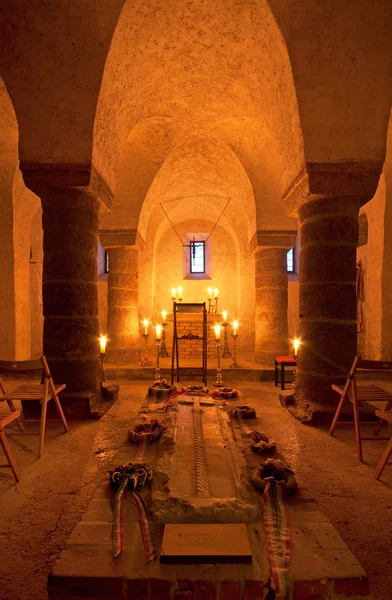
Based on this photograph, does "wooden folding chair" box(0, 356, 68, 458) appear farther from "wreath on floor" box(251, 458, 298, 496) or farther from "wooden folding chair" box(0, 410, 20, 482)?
"wreath on floor" box(251, 458, 298, 496)

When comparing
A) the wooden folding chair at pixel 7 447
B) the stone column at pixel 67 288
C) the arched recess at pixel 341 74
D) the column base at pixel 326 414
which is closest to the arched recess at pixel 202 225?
the arched recess at pixel 341 74

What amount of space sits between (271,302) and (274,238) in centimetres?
132

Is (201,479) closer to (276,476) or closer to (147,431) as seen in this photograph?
(276,476)

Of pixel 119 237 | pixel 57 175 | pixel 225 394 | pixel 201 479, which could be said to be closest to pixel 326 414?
pixel 225 394

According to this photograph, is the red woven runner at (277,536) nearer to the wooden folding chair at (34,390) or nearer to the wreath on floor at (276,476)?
the wreath on floor at (276,476)

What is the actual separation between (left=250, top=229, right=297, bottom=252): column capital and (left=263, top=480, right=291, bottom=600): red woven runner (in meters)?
6.08

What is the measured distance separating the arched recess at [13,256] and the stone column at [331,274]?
5314 millimetres

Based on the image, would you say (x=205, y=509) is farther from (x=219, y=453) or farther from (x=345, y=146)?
(x=345, y=146)

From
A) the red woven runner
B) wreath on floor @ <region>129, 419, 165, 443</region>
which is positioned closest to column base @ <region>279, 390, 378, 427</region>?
wreath on floor @ <region>129, 419, 165, 443</region>

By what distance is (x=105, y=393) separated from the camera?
5125mm

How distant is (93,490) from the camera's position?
9.22ft

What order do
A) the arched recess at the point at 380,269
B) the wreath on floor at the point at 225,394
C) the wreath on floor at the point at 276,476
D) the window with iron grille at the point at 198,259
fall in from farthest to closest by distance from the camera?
1. the window with iron grille at the point at 198,259
2. the arched recess at the point at 380,269
3. the wreath on floor at the point at 225,394
4. the wreath on floor at the point at 276,476

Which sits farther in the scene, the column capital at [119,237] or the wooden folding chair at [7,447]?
the column capital at [119,237]

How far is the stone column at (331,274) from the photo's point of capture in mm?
4418
